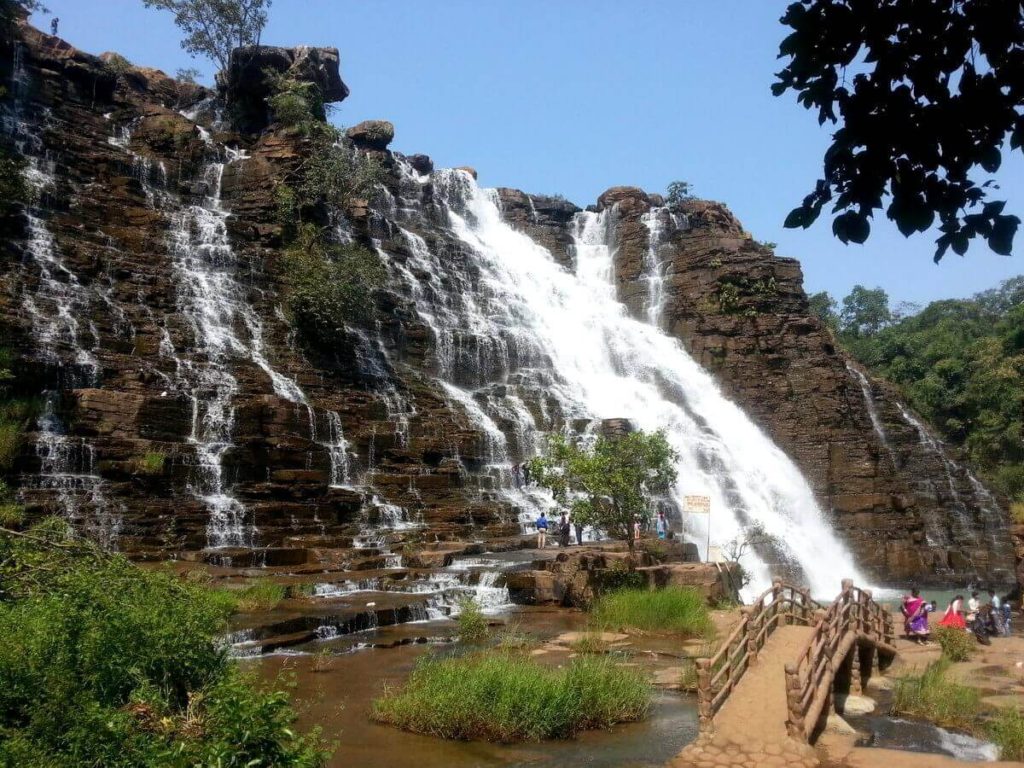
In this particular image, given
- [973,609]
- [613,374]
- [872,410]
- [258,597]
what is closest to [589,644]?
[258,597]

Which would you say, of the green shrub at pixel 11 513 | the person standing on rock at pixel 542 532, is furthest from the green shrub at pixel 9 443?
the person standing on rock at pixel 542 532

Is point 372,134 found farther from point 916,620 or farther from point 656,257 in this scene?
point 916,620

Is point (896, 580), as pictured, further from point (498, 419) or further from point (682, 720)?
point (682, 720)

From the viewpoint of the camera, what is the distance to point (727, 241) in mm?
41188

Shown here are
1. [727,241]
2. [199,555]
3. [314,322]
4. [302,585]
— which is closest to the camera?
[302,585]

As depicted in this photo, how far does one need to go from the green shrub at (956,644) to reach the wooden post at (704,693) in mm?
8064

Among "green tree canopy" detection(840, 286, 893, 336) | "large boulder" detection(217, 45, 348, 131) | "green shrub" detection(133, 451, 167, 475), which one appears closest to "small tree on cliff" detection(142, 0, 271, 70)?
"large boulder" detection(217, 45, 348, 131)

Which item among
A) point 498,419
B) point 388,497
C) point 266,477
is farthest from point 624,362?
point 266,477

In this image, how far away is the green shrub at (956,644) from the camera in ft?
47.6

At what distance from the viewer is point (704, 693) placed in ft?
27.5

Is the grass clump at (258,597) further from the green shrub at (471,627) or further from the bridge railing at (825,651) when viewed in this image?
the bridge railing at (825,651)

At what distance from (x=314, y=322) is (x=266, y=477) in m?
7.74

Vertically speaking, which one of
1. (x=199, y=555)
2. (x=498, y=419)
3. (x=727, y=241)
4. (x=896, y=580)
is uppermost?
(x=727, y=241)

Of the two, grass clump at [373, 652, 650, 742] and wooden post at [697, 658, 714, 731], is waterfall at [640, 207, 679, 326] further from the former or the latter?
wooden post at [697, 658, 714, 731]
